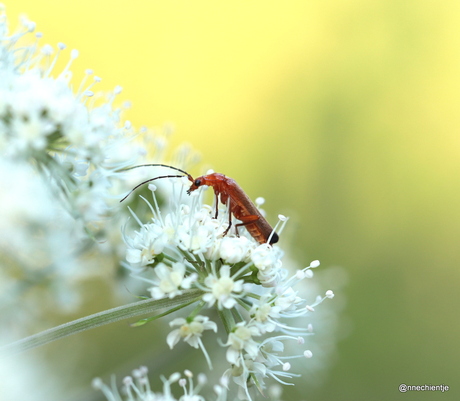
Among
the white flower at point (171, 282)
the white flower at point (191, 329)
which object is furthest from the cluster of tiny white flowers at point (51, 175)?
the white flower at point (191, 329)

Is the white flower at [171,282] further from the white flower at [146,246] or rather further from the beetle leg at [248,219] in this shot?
the beetle leg at [248,219]

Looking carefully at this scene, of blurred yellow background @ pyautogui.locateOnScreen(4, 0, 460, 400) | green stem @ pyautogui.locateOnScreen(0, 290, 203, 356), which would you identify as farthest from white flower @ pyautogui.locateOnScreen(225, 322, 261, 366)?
blurred yellow background @ pyautogui.locateOnScreen(4, 0, 460, 400)

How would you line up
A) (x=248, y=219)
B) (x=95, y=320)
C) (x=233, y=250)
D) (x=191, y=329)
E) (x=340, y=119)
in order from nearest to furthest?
(x=95, y=320) < (x=191, y=329) < (x=233, y=250) < (x=248, y=219) < (x=340, y=119)

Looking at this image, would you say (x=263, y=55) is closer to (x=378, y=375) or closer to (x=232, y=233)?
(x=378, y=375)

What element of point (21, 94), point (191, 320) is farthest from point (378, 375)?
point (21, 94)

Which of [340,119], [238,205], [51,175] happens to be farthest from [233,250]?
[340,119]

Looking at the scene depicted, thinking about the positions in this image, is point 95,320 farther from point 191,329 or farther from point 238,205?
point 238,205

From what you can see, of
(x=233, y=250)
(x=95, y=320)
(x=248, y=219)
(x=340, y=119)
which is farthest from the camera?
(x=340, y=119)
